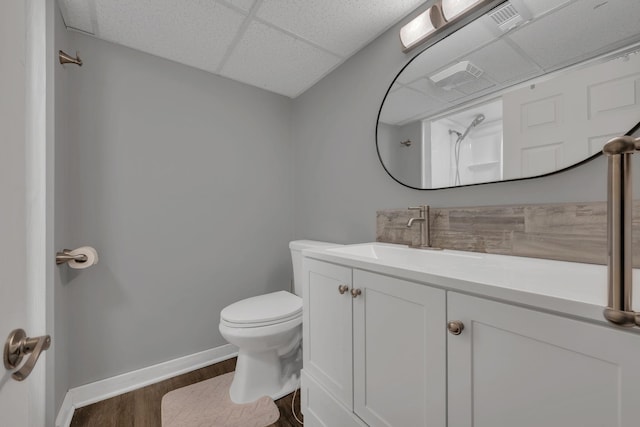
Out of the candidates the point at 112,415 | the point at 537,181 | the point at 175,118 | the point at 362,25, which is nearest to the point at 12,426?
the point at 112,415

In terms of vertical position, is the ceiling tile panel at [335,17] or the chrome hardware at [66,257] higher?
the ceiling tile panel at [335,17]

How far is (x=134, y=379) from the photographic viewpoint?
1592 mm

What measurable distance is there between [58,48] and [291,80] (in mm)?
1324

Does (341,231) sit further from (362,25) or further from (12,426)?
(12,426)

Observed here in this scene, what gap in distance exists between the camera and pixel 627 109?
0.77 meters

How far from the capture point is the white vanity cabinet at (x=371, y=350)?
2.33ft

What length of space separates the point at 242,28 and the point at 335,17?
0.54 m

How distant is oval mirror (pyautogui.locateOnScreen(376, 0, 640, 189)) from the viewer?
0.80 meters

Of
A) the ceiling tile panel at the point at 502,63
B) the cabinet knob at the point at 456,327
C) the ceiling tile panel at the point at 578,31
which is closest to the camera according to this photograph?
the cabinet knob at the point at 456,327

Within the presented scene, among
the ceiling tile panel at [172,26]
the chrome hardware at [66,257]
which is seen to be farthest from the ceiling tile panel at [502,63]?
the chrome hardware at [66,257]

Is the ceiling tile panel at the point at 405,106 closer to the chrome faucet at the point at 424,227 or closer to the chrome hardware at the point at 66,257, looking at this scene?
the chrome faucet at the point at 424,227

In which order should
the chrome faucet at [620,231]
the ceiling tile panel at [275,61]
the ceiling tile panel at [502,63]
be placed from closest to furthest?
the chrome faucet at [620,231]
the ceiling tile panel at [502,63]
the ceiling tile panel at [275,61]

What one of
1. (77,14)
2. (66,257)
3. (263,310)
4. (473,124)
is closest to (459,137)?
(473,124)

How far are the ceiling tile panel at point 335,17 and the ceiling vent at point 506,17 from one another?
0.40 m
